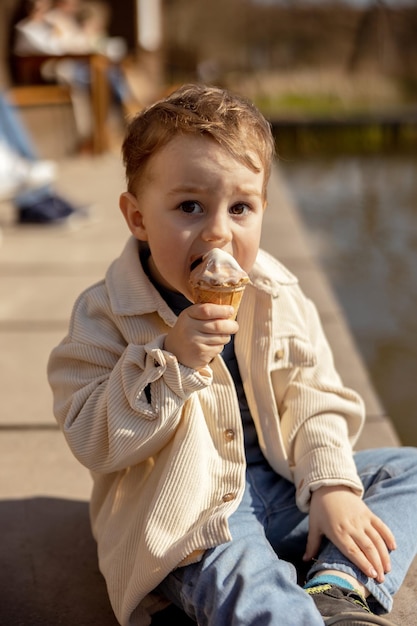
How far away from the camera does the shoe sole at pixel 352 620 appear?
1.71m

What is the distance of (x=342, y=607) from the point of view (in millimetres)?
1807

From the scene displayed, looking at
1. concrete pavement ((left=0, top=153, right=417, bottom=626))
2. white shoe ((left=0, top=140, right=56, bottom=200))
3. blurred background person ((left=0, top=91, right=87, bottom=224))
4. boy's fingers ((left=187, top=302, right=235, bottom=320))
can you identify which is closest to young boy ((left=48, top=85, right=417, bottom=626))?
boy's fingers ((left=187, top=302, right=235, bottom=320))

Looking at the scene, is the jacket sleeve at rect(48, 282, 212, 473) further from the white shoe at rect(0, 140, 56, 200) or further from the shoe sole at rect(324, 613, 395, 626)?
the white shoe at rect(0, 140, 56, 200)

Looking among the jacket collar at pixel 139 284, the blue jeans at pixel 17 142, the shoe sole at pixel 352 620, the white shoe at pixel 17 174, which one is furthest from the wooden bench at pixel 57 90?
the shoe sole at pixel 352 620

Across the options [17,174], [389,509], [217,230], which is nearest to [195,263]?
[217,230]

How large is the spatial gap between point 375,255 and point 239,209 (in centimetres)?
447

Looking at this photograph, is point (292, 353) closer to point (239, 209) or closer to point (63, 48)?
point (239, 209)

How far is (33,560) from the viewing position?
2.38 meters

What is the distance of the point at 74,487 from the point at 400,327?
8.12 feet

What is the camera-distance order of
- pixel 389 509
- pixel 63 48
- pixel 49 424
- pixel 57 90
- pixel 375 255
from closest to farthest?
pixel 389 509
pixel 49 424
pixel 375 255
pixel 57 90
pixel 63 48

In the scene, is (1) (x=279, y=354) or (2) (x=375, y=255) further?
(2) (x=375, y=255)

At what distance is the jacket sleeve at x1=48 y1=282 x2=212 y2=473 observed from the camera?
1836 millimetres

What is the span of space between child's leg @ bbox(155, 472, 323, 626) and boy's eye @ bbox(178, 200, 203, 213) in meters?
0.69

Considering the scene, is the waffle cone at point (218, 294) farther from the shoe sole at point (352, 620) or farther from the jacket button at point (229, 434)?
the shoe sole at point (352, 620)
